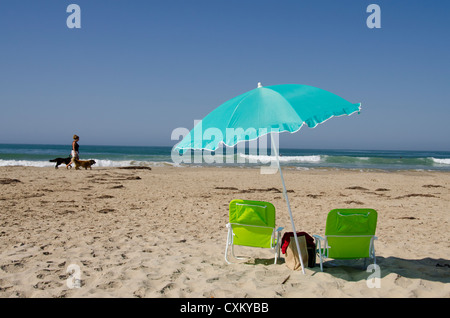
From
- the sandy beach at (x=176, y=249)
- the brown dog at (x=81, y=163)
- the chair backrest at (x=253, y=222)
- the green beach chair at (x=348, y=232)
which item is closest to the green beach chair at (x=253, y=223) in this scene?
the chair backrest at (x=253, y=222)

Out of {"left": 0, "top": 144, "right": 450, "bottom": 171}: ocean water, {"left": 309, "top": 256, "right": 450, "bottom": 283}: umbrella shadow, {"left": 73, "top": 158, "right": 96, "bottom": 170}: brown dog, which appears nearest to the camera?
{"left": 309, "top": 256, "right": 450, "bottom": 283}: umbrella shadow

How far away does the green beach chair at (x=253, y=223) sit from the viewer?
4227 millimetres

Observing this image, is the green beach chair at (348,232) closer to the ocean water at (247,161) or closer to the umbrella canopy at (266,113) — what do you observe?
the umbrella canopy at (266,113)

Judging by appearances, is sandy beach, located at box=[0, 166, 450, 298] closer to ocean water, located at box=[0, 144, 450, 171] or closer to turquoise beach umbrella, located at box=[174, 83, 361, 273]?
turquoise beach umbrella, located at box=[174, 83, 361, 273]

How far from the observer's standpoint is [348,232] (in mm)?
3938

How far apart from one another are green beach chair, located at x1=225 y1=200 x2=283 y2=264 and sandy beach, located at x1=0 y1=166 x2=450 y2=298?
0.33 metres

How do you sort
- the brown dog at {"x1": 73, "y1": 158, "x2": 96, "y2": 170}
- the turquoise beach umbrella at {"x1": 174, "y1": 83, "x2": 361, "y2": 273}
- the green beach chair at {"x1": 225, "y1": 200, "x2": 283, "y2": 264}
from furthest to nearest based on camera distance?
the brown dog at {"x1": 73, "y1": 158, "x2": 96, "y2": 170} → the green beach chair at {"x1": 225, "y1": 200, "x2": 283, "y2": 264} → the turquoise beach umbrella at {"x1": 174, "y1": 83, "x2": 361, "y2": 273}

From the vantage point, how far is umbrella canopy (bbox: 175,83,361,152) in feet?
10.5

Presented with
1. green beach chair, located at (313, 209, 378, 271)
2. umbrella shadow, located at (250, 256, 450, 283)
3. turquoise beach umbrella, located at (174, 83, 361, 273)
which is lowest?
umbrella shadow, located at (250, 256, 450, 283)

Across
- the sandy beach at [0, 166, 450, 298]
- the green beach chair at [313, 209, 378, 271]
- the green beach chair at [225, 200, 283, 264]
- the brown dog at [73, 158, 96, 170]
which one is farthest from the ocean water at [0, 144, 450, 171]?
the green beach chair at [313, 209, 378, 271]

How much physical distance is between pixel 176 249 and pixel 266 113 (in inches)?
103

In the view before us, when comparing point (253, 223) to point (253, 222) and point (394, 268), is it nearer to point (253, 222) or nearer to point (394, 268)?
point (253, 222)

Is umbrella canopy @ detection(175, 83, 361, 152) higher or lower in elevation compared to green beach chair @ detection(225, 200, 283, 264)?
higher

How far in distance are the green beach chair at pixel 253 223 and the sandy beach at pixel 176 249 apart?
1.07ft
